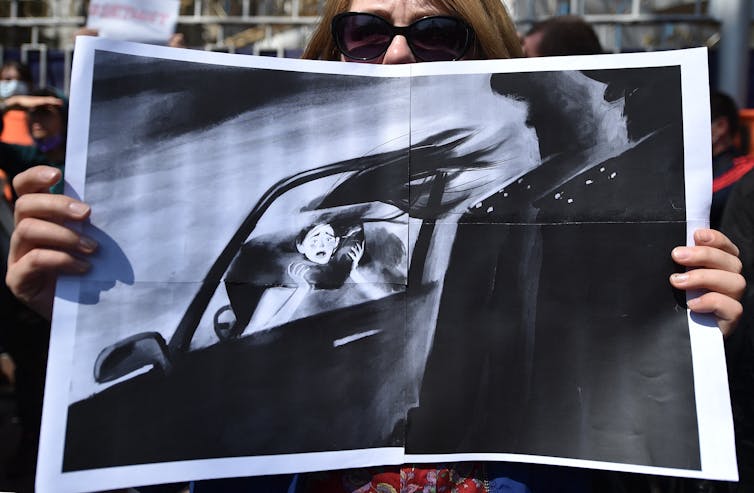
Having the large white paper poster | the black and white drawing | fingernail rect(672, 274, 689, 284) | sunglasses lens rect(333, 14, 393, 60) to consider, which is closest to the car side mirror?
the black and white drawing

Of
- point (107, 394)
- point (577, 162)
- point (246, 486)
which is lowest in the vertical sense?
point (246, 486)

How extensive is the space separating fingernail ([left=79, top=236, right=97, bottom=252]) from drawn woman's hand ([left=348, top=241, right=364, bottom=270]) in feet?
1.06

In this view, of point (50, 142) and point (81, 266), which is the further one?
point (50, 142)

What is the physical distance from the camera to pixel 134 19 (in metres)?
3.09

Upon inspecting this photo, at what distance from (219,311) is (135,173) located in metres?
0.21

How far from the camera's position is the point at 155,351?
3.05 ft

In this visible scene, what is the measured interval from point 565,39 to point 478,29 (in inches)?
48.2

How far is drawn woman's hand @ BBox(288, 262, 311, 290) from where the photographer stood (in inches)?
38.6

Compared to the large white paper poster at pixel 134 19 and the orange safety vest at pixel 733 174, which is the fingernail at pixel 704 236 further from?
the large white paper poster at pixel 134 19

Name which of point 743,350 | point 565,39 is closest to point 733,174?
point 565,39

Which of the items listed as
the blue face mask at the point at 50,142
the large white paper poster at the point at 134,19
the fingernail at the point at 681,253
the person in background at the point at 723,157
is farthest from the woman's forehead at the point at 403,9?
the blue face mask at the point at 50,142

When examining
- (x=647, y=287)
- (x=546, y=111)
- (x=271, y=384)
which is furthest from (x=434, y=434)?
(x=546, y=111)

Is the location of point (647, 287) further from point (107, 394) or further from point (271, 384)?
point (107, 394)

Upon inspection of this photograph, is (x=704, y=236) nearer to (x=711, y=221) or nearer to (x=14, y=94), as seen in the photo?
(x=711, y=221)
